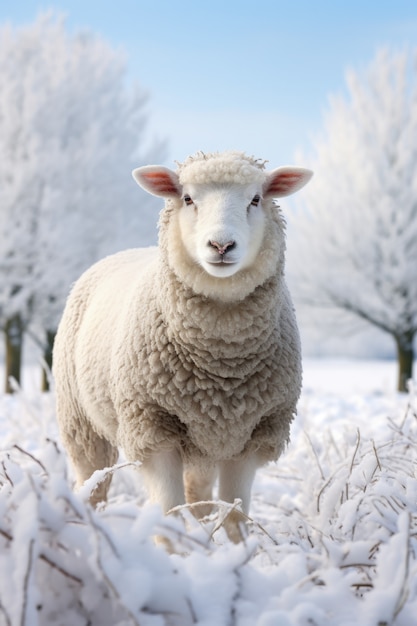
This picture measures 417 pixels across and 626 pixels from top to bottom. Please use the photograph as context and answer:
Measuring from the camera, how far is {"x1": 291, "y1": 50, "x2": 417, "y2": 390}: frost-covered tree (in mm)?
11531

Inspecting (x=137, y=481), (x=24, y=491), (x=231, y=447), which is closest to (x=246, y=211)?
(x=231, y=447)

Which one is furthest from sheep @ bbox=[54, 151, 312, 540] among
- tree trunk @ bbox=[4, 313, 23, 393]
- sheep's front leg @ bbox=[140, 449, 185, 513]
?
tree trunk @ bbox=[4, 313, 23, 393]

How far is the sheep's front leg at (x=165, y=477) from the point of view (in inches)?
95.8

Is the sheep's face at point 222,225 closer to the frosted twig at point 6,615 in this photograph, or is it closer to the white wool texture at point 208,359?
the white wool texture at point 208,359

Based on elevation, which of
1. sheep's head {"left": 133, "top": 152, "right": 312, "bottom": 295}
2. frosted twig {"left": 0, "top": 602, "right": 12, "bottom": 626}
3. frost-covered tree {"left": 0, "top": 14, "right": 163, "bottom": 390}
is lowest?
frosted twig {"left": 0, "top": 602, "right": 12, "bottom": 626}

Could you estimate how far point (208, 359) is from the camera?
8.03ft

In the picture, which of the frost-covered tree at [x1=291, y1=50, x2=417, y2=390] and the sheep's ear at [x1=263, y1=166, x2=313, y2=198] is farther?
the frost-covered tree at [x1=291, y1=50, x2=417, y2=390]

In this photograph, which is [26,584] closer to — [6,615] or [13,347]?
[6,615]

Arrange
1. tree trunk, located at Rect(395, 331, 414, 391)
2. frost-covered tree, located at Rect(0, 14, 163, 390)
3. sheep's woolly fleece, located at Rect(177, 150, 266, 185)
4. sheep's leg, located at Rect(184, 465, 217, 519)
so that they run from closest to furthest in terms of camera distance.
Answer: sheep's woolly fleece, located at Rect(177, 150, 266, 185)
sheep's leg, located at Rect(184, 465, 217, 519)
frost-covered tree, located at Rect(0, 14, 163, 390)
tree trunk, located at Rect(395, 331, 414, 391)

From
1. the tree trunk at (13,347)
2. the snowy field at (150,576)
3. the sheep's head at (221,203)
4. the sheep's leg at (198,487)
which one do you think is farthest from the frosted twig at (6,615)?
the tree trunk at (13,347)

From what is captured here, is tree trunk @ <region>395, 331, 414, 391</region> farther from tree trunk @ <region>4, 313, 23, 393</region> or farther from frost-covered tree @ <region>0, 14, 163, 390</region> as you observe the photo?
tree trunk @ <region>4, 313, 23, 393</region>

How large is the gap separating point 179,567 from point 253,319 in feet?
4.92

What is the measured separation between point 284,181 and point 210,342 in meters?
0.72

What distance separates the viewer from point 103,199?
36.0 feet
